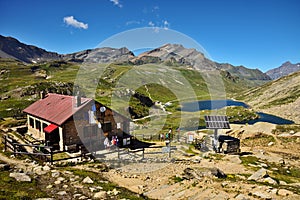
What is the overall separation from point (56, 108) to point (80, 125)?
6.46 meters

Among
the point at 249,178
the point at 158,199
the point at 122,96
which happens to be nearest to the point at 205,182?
the point at 158,199

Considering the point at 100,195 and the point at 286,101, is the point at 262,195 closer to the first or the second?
the point at 100,195

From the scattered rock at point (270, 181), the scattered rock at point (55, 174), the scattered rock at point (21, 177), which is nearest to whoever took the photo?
the scattered rock at point (21, 177)

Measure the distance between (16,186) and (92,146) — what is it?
48.3 ft

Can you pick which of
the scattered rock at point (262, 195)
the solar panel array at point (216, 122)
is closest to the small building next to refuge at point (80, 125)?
the solar panel array at point (216, 122)

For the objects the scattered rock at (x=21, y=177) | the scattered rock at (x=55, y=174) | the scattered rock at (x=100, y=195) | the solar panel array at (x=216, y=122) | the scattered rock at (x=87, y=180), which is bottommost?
the scattered rock at (x=100, y=195)

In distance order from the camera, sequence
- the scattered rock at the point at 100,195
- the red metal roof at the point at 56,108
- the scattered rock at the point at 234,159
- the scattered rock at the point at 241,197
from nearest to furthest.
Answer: the scattered rock at the point at 241,197
the scattered rock at the point at 100,195
the scattered rock at the point at 234,159
the red metal roof at the point at 56,108

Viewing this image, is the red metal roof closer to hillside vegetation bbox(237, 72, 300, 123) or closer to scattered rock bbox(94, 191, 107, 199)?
scattered rock bbox(94, 191, 107, 199)

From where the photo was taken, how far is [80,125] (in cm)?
2883

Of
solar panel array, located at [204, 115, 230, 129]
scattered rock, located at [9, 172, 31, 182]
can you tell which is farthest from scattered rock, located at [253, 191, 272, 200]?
solar panel array, located at [204, 115, 230, 129]

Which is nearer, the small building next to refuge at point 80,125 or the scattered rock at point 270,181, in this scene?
the scattered rock at point 270,181

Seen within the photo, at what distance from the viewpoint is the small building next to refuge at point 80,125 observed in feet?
93.1

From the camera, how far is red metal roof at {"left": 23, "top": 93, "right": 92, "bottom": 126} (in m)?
28.9

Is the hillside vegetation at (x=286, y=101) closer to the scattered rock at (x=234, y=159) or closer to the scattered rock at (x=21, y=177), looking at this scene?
the scattered rock at (x=234, y=159)
